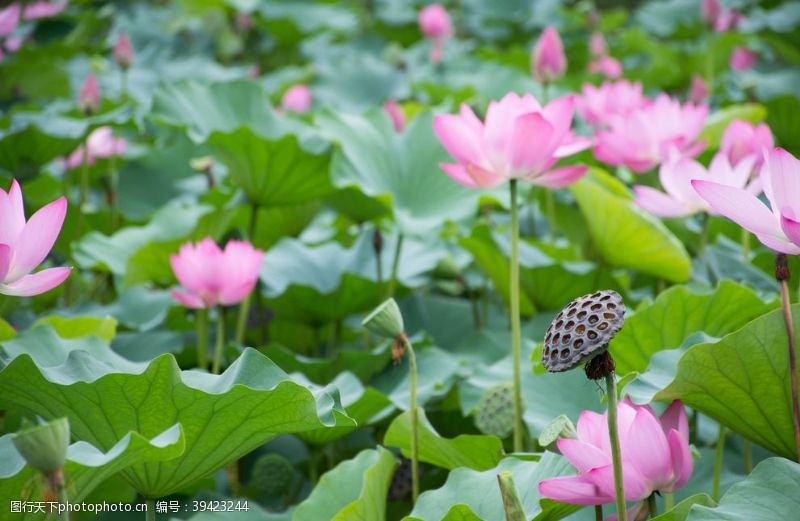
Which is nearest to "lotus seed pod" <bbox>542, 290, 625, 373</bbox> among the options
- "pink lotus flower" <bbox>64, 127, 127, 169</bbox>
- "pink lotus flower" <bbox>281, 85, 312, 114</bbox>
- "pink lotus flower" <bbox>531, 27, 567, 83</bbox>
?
"pink lotus flower" <bbox>531, 27, 567, 83</bbox>

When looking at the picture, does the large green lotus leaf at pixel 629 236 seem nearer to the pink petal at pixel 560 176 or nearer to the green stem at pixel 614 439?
the pink petal at pixel 560 176

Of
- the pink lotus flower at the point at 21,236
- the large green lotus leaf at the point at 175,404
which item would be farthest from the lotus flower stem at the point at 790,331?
the pink lotus flower at the point at 21,236

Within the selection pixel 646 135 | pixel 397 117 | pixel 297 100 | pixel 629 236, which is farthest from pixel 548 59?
pixel 297 100

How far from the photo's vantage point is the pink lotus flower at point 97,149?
81.6 inches

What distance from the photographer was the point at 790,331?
0.83 metres

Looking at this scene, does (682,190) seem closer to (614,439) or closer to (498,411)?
(498,411)

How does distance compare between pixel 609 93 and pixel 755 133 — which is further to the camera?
pixel 609 93

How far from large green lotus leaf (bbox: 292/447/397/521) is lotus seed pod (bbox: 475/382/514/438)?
188mm

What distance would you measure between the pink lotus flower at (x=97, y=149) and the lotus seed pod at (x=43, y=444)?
4.73 ft

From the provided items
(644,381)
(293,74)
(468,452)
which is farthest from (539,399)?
(293,74)

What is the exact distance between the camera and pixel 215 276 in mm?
1289

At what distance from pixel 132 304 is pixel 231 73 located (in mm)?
1521

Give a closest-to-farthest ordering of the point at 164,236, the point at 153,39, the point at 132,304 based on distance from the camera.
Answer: the point at 132,304, the point at 164,236, the point at 153,39

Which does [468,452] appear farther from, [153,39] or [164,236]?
[153,39]
